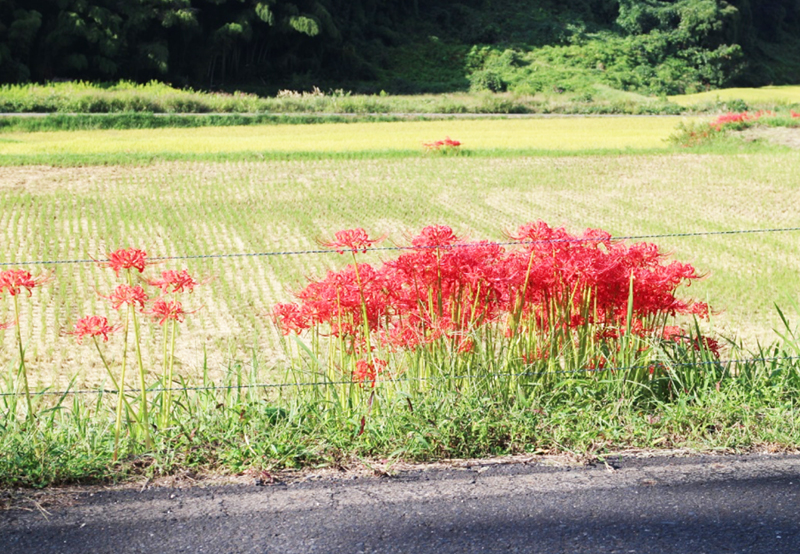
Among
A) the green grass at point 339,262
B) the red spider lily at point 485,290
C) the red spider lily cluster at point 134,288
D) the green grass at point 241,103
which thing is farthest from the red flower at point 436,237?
the green grass at point 241,103

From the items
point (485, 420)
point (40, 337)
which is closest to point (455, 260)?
point (485, 420)

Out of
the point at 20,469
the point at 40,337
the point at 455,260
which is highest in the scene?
the point at 455,260

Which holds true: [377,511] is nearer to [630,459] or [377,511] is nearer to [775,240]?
[630,459]

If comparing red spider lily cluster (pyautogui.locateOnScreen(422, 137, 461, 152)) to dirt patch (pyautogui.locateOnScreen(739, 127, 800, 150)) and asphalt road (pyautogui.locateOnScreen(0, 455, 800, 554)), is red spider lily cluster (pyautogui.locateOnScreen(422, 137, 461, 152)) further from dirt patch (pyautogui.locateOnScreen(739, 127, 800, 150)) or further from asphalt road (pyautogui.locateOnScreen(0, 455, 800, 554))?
asphalt road (pyautogui.locateOnScreen(0, 455, 800, 554))

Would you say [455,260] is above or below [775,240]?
above

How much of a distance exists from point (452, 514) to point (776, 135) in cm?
2186

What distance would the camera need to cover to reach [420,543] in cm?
308

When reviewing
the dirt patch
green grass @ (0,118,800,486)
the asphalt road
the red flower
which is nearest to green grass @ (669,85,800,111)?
green grass @ (0,118,800,486)

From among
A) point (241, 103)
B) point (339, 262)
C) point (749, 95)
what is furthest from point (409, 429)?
point (749, 95)

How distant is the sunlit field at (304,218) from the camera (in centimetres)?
867

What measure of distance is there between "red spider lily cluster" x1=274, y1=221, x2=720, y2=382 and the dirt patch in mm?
18371

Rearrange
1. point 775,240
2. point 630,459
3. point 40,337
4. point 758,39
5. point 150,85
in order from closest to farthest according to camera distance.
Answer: point 630,459 → point 40,337 → point 775,240 → point 150,85 → point 758,39

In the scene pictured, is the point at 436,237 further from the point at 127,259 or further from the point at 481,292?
the point at 127,259

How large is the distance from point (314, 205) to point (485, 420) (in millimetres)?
11611
